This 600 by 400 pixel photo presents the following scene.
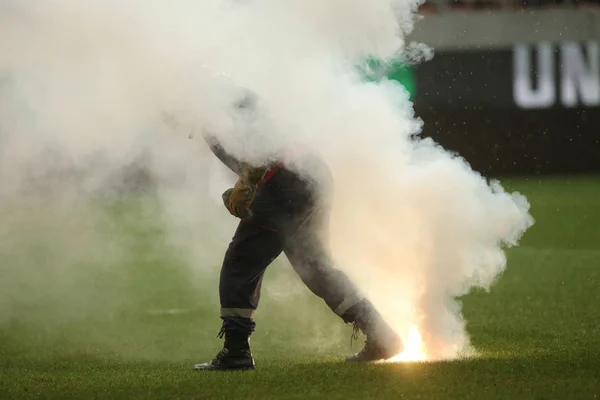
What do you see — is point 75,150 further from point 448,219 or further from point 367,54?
point 448,219

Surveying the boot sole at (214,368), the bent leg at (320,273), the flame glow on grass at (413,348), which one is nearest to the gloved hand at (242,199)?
the bent leg at (320,273)

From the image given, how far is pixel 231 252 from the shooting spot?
19.6 feet

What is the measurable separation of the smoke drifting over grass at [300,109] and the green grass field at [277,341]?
623 millimetres

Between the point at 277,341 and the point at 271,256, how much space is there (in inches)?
55.2

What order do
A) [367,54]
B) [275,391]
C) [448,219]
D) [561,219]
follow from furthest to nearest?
[561,219]
[367,54]
[448,219]
[275,391]

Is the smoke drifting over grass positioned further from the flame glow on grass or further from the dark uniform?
the dark uniform

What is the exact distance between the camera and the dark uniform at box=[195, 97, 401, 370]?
593 cm

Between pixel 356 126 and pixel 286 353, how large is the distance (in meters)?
1.46

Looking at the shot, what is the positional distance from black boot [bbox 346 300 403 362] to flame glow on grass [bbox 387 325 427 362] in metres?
0.10

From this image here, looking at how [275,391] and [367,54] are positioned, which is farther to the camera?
[367,54]

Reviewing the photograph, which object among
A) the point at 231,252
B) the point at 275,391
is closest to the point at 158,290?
the point at 231,252

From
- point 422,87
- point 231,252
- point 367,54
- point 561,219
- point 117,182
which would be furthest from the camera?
point 422,87

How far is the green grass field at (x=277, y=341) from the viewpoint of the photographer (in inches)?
209

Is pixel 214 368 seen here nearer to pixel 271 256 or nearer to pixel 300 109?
pixel 271 256
